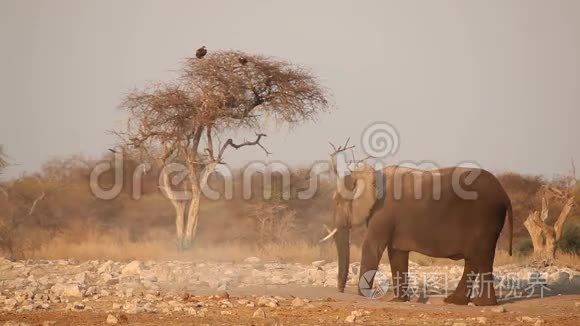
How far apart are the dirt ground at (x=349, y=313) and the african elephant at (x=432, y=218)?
642 millimetres

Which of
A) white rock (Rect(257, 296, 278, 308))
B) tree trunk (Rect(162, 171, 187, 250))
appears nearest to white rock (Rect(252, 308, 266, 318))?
white rock (Rect(257, 296, 278, 308))

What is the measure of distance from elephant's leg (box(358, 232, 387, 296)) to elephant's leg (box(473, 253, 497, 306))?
151 cm

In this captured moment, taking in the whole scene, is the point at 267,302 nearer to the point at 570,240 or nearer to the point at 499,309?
the point at 499,309

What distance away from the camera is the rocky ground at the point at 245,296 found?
11570 mm

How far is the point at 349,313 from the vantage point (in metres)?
12.1

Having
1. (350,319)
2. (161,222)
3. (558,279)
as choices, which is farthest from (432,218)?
(161,222)

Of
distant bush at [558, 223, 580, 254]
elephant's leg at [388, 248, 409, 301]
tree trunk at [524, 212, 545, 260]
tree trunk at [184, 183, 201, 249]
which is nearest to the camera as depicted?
elephant's leg at [388, 248, 409, 301]

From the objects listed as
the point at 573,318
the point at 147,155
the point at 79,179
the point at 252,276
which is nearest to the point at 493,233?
the point at 573,318

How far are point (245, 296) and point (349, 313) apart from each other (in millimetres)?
2611

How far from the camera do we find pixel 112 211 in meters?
35.4

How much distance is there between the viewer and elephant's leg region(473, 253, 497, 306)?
46.4 ft

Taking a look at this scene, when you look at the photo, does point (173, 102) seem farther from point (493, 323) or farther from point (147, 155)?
point (493, 323)

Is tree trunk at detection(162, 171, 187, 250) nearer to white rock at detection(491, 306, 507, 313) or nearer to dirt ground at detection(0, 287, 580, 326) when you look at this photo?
dirt ground at detection(0, 287, 580, 326)

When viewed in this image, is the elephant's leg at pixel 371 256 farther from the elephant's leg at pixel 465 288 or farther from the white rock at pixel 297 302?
the white rock at pixel 297 302
